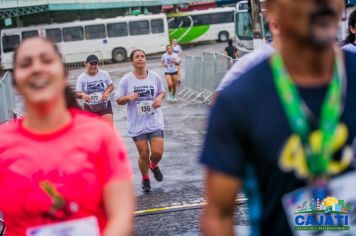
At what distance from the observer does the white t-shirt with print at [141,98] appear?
9.12 m

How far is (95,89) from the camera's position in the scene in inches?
444

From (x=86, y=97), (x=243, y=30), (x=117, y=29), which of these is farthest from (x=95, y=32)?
(x=86, y=97)

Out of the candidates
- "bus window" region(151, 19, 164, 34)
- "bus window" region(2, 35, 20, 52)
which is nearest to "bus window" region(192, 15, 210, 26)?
"bus window" region(151, 19, 164, 34)

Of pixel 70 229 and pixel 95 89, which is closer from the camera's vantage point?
pixel 70 229

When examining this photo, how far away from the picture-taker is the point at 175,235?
7.04 meters

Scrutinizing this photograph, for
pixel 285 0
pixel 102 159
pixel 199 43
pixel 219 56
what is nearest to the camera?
pixel 285 0

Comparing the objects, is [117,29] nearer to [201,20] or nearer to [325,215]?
[201,20]

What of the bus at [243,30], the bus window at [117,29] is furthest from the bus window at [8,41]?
the bus at [243,30]

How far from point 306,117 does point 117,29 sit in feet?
135

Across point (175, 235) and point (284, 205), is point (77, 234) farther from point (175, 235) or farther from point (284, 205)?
point (175, 235)

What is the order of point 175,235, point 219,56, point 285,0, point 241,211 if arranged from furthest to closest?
point 219,56 < point 241,211 < point 175,235 < point 285,0

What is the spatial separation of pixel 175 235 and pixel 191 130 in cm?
765

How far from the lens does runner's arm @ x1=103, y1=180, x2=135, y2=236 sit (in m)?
2.79

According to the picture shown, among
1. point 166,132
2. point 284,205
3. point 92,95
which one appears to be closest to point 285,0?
point 284,205
